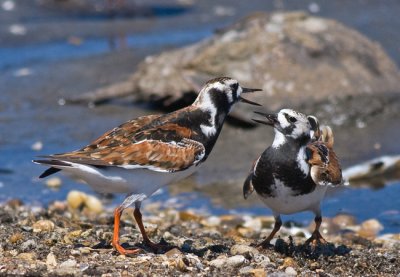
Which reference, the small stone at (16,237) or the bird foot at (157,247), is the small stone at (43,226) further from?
the bird foot at (157,247)

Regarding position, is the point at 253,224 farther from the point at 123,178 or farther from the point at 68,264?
the point at 68,264

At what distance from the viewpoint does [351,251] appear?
584 centimetres

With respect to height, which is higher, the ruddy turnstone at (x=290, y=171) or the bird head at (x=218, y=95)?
the bird head at (x=218, y=95)

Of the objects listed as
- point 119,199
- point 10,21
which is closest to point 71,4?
point 10,21

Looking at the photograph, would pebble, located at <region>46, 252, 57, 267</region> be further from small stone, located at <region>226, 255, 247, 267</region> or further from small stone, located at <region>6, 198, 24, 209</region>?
small stone, located at <region>6, 198, 24, 209</region>

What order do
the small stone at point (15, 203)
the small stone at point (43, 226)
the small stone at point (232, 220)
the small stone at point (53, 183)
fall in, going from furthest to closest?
the small stone at point (53, 183)
the small stone at point (15, 203)
the small stone at point (232, 220)
the small stone at point (43, 226)

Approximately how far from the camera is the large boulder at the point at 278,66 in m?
9.59

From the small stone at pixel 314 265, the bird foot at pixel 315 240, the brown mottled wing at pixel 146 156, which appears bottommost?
the bird foot at pixel 315 240

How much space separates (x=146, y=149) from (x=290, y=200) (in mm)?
1036

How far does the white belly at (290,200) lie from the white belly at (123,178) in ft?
2.29

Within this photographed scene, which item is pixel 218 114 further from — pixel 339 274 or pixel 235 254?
pixel 339 274

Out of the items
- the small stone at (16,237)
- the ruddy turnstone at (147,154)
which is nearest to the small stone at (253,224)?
the ruddy turnstone at (147,154)

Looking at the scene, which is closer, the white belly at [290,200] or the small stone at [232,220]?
the white belly at [290,200]

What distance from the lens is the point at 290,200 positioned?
5.54 meters
